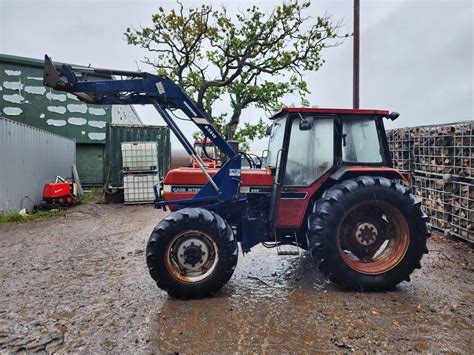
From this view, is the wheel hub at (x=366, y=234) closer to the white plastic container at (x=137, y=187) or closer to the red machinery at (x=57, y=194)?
the white plastic container at (x=137, y=187)

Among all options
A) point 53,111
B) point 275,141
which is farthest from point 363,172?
point 53,111

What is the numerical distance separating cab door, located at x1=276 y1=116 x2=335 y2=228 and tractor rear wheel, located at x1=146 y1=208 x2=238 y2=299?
875 mm

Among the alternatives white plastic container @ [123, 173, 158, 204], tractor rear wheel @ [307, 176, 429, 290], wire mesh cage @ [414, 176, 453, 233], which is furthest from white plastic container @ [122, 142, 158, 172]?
tractor rear wheel @ [307, 176, 429, 290]

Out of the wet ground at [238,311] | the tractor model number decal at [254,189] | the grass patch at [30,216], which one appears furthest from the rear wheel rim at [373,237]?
the grass patch at [30,216]

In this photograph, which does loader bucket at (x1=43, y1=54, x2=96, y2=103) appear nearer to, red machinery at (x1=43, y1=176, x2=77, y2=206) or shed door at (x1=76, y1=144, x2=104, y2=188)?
red machinery at (x1=43, y1=176, x2=77, y2=206)

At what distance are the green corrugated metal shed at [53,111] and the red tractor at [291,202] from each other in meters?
13.3

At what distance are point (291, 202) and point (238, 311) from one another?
4.75 ft

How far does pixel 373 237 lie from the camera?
13.8ft

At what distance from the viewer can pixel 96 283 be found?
14.5ft

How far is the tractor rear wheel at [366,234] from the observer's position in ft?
12.7

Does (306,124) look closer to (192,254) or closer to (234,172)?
(234,172)

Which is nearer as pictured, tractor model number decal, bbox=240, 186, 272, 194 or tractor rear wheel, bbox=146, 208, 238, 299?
tractor rear wheel, bbox=146, 208, 238, 299

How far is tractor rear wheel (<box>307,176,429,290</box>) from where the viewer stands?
387 centimetres

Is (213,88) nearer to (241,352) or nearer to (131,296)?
(131,296)
